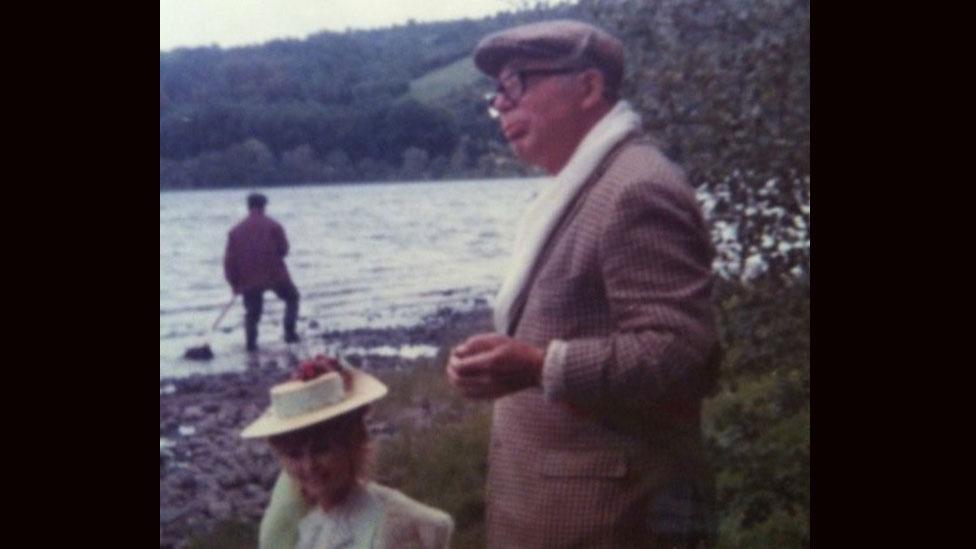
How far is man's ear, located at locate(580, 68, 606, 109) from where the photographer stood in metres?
2.66

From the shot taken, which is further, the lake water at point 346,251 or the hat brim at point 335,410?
the lake water at point 346,251

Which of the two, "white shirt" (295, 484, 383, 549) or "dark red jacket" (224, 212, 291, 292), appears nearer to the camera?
"white shirt" (295, 484, 383, 549)

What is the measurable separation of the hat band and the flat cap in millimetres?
695

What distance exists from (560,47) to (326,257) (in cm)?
70

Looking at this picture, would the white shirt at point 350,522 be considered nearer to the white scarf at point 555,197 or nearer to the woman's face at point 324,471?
the woman's face at point 324,471

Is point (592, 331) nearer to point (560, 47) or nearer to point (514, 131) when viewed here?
point (514, 131)

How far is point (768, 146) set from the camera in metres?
2.90

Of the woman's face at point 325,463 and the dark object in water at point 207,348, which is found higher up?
the dark object in water at point 207,348

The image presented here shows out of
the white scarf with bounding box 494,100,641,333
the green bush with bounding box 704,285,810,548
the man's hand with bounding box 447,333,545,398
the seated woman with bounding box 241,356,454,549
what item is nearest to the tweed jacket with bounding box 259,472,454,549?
the seated woman with bounding box 241,356,454,549

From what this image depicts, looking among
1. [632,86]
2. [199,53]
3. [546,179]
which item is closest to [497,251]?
[546,179]

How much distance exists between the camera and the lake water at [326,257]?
2.92 m

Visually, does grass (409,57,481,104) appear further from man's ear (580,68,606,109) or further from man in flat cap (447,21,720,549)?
man's ear (580,68,606,109)

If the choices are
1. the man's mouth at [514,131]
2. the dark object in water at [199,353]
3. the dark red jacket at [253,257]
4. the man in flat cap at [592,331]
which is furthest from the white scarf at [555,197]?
the dark object in water at [199,353]

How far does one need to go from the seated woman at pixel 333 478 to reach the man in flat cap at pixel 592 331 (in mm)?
189
